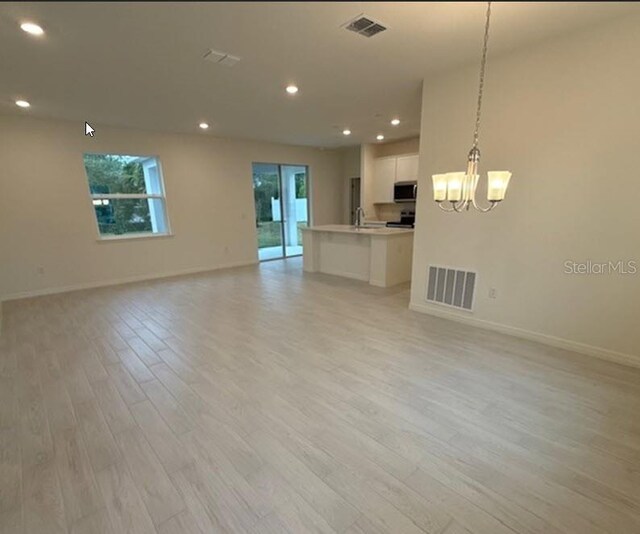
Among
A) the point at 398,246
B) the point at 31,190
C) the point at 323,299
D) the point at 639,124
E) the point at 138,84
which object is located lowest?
the point at 323,299

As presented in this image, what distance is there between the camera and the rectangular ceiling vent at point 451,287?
345 cm

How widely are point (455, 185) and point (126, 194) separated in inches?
216

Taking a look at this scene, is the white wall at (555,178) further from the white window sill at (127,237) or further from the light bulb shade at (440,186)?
the white window sill at (127,237)

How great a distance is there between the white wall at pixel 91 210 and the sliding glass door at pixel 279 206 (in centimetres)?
30

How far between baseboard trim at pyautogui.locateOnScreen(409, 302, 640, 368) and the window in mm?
4906

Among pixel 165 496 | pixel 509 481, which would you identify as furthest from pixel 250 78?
pixel 509 481

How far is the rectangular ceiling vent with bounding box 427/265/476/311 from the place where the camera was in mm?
3447

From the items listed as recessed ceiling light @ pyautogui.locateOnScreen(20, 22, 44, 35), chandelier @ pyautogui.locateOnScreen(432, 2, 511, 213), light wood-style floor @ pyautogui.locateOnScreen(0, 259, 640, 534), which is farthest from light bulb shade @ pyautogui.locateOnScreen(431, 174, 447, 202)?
recessed ceiling light @ pyautogui.locateOnScreen(20, 22, 44, 35)

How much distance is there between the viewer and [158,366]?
8.99 ft

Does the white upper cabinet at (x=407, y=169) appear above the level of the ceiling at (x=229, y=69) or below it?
below

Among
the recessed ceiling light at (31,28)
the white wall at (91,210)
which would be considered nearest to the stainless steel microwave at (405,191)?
the white wall at (91,210)

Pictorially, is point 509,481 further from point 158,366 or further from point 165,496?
point 158,366

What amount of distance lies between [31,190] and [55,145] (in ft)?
2.46

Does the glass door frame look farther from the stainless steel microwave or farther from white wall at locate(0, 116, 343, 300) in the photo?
the stainless steel microwave
